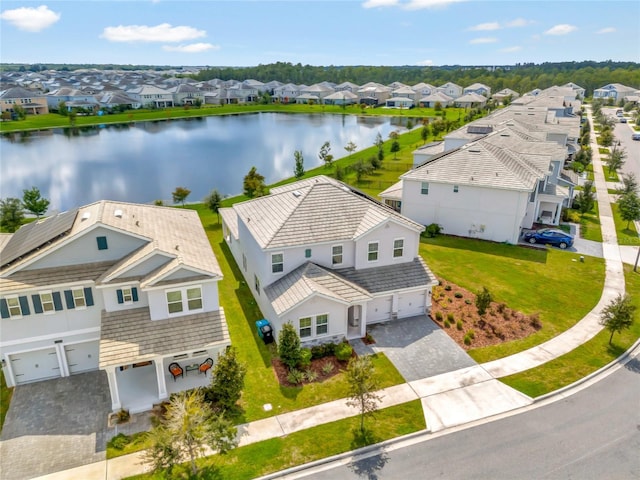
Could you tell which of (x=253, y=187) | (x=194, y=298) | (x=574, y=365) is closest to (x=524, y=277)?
(x=574, y=365)

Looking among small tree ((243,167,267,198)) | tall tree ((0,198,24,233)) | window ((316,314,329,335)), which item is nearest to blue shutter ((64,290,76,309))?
window ((316,314,329,335))

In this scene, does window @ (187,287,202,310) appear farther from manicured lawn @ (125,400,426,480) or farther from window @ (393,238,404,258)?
window @ (393,238,404,258)

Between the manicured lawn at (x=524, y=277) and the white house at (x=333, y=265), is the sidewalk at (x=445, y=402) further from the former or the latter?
the white house at (x=333, y=265)

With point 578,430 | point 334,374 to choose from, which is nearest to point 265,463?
point 334,374

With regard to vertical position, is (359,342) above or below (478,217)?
below

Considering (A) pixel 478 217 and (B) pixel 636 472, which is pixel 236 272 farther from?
(B) pixel 636 472

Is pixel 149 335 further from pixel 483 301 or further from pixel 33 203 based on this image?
pixel 33 203
